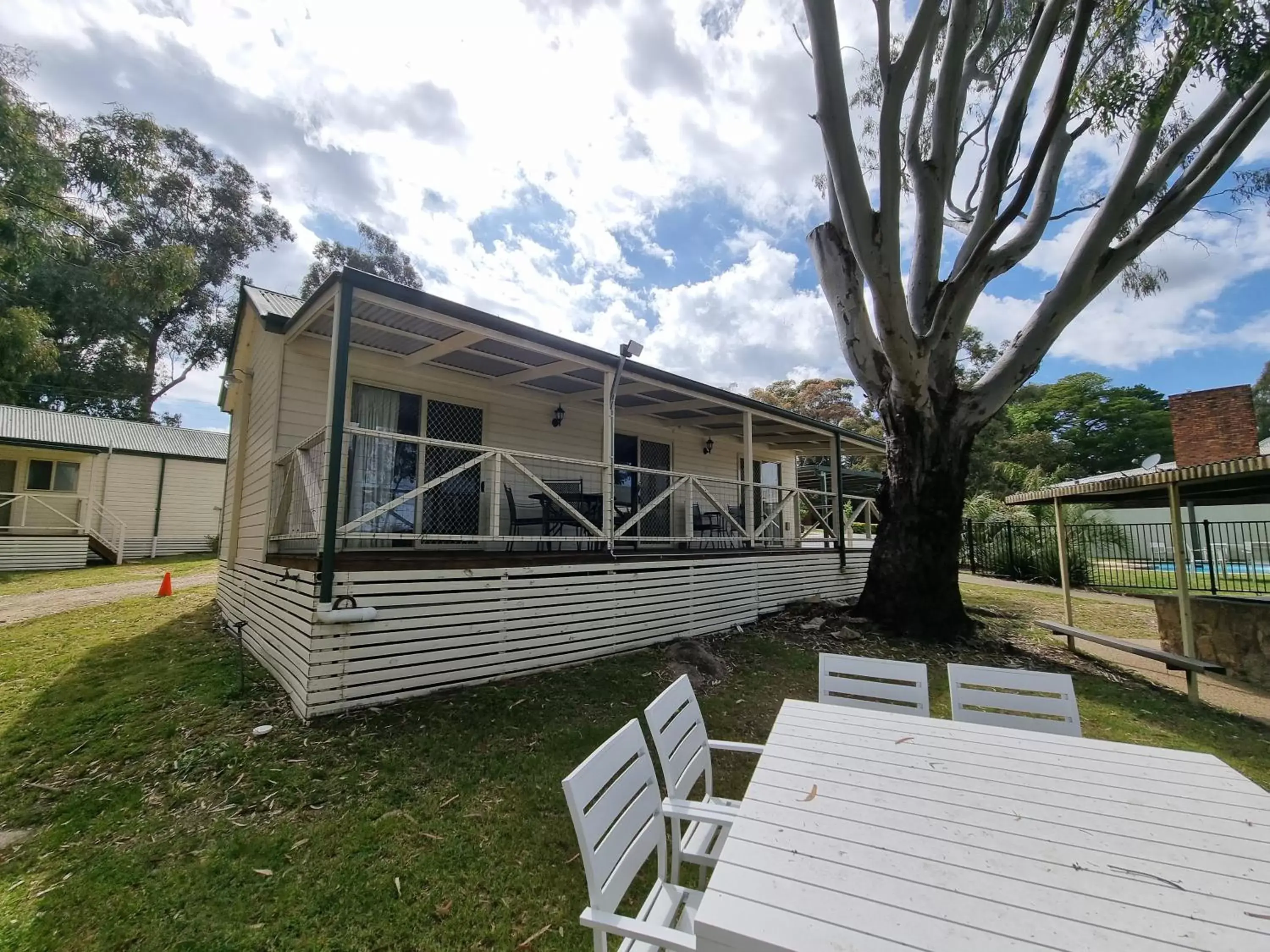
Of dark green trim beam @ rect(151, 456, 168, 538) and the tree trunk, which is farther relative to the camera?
dark green trim beam @ rect(151, 456, 168, 538)

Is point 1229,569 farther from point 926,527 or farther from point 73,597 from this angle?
point 73,597

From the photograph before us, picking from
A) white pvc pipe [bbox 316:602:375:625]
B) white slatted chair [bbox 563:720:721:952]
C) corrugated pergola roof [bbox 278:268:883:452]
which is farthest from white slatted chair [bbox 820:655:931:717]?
corrugated pergola roof [bbox 278:268:883:452]

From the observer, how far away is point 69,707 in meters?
4.47

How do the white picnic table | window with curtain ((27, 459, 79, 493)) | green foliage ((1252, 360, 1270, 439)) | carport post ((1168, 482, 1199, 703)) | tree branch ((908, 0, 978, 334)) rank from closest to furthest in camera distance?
the white picnic table < tree branch ((908, 0, 978, 334)) < carport post ((1168, 482, 1199, 703)) < window with curtain ((27, 459, 79, 493)) < green foliage ((1252, 360, 1270, 439))

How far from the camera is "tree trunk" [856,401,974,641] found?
7391 mm

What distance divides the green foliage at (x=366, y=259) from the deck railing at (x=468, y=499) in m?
21.2

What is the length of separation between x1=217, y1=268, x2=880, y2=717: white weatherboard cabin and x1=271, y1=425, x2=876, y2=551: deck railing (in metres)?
0.04

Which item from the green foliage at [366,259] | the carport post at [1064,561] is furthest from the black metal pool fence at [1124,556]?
the green foliage at [366,259]

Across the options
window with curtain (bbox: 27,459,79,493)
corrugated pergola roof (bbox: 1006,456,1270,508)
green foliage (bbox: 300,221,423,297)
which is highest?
green foliage (bbox: 300,221,423,297)

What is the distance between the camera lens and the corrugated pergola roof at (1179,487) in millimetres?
5387

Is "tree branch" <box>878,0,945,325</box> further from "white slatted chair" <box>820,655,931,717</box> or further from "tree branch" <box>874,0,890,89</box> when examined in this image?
"white slatted chair" <box>820,655,931,717</box>

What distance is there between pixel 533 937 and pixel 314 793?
5.96 feet

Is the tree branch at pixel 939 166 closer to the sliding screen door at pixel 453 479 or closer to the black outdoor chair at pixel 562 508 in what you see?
the black outdoor chair at pixel 562 508

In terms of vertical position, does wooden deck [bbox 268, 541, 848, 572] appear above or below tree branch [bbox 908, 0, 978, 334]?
below
